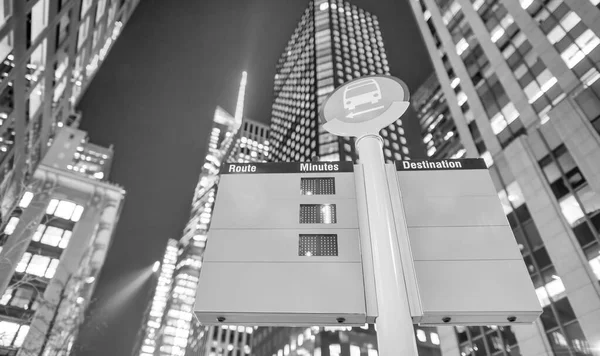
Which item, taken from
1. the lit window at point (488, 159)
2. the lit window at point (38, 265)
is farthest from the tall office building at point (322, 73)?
the lit window at point (38, 265)

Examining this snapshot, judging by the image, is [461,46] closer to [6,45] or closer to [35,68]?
[35,68]

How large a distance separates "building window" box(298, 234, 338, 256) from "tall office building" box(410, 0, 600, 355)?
86.8 feet

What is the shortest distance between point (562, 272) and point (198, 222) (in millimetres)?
174700

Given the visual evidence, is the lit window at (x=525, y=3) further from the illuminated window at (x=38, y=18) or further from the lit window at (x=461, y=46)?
the illuminated window at (x=38, y=18)

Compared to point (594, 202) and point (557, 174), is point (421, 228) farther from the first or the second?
point (557, 174)

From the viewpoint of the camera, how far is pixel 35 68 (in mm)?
33438

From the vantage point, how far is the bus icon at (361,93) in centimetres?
770

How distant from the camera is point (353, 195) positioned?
24.5 feet

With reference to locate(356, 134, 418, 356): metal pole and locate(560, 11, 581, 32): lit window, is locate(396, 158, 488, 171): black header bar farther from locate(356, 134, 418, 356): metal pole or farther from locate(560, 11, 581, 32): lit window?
locate(560, 11, 581, 32): lit window

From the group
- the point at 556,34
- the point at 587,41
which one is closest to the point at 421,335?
the point at 556,34

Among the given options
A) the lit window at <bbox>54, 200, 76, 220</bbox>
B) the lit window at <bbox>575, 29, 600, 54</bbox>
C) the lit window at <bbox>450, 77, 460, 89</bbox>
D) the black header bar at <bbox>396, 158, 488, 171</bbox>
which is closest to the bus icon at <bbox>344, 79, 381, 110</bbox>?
the black header bar at <bbox>396, 158, 488, 171</bbox>

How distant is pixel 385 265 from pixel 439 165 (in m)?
2.95

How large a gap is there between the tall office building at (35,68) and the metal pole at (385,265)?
17.6m

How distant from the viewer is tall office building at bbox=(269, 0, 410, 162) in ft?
319
